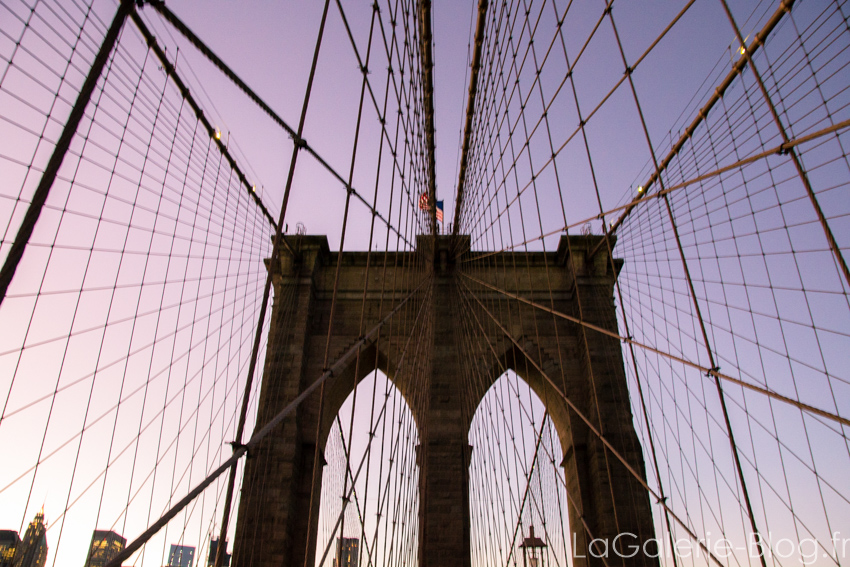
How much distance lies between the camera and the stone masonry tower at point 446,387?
9.77 meters

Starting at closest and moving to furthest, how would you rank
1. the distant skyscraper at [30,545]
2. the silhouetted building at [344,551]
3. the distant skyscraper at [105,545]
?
the distant skyscraper at [105,545] < the distant skyscraper at [30,545] < the silhouetted building at [344,551]

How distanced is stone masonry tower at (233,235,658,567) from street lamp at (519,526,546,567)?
88 centimetres

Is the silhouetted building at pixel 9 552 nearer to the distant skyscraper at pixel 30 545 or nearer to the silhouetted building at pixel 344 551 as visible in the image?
the distant skyscraper at pixel 30 545

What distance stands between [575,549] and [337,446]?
724 cm

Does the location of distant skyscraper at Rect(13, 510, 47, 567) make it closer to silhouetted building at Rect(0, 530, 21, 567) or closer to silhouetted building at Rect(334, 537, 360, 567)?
silhouetted building at Rect(0, 530, 21, 567)

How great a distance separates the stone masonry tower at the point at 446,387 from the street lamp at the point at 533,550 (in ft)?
2.90

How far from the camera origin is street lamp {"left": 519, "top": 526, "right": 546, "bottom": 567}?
9.34 meters

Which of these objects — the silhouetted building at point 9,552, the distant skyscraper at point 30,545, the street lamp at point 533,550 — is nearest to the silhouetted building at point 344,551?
the distant skyscraper at point 30,545

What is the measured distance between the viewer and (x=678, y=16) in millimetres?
3434

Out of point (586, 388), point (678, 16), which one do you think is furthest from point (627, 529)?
point (678, 16)

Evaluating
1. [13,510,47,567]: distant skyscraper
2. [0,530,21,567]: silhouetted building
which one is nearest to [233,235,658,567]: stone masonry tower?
[13,510,47,567]: distant skyscraper

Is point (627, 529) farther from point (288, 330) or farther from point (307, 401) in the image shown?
point (288, 330)

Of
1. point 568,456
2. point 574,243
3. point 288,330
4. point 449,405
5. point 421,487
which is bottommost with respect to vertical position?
point 421,487

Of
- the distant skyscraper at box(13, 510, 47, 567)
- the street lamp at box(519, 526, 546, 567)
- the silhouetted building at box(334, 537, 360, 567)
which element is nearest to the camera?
the distant skyscraper at box(13, 510, 47, 567)
